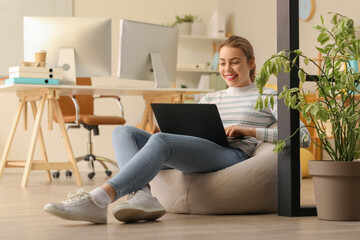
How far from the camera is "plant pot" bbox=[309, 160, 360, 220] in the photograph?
207cm

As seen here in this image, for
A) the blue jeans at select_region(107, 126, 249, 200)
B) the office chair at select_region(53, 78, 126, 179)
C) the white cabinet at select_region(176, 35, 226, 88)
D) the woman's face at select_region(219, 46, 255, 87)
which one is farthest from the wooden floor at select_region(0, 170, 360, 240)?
the white cabinet at select_region(176, 35, 226, 88)

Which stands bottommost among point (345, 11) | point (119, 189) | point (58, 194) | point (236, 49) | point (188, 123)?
point (58, 194)

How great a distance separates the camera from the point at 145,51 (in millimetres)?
4352

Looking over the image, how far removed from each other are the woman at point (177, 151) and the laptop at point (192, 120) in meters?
0.05

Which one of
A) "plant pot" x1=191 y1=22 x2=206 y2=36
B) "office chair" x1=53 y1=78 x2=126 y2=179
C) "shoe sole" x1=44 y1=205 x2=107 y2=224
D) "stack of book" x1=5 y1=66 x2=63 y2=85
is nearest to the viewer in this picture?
"shoe sole" x1=44 y1=205 x2=107 y2=224

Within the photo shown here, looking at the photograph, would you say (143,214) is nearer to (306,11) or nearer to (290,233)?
(290,233)

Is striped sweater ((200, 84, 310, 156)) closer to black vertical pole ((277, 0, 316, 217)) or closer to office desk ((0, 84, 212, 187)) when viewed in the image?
black vertical pole ((277, 0, 316, 217))

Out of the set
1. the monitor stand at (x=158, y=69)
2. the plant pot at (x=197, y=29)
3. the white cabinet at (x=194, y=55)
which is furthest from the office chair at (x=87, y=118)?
the plant pot at (x=197, y=29)

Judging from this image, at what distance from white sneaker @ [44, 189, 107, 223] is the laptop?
1.74 feet

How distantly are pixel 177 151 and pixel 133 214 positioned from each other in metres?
0.29

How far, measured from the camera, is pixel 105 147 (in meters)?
6.63

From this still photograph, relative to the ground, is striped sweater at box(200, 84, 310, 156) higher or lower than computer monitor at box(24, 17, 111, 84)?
lower

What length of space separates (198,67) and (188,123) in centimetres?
431

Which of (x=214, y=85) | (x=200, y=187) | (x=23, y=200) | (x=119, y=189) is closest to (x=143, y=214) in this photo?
(x=119, y=189)
